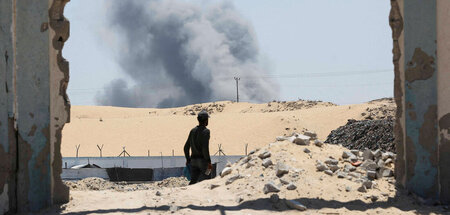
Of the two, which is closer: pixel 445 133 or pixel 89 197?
pixel 445 133

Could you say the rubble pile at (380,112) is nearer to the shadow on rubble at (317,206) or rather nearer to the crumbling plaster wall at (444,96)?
the crumbling plaster wall at (444,96)

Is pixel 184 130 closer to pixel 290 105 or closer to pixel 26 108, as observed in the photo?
pixel 290 105

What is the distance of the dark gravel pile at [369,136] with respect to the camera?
17.4m

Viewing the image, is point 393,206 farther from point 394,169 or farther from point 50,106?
point 50,106

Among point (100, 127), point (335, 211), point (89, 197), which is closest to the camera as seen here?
point (335, 211)

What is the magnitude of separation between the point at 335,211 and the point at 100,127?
3633 centimetres

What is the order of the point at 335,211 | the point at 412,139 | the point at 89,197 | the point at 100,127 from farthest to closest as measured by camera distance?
the point at 100,127
the point at 89,197
the point at 412,139
the point at 335,211

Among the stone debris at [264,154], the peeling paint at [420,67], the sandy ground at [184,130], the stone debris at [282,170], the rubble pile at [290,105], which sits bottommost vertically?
the sandy ground at [184,130]

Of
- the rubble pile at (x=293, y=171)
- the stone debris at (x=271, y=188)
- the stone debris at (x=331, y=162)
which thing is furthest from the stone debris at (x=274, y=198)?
the stone debris at (x=331, y=162)

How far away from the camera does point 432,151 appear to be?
22.9ft

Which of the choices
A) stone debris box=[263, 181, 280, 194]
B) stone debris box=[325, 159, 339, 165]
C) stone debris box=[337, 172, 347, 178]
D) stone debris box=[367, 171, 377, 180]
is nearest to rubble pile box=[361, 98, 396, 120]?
stone debris box=[325, 159, 339, 165]

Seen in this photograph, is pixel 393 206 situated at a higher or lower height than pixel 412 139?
lower

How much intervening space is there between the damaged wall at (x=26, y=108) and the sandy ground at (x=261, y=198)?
0.46m

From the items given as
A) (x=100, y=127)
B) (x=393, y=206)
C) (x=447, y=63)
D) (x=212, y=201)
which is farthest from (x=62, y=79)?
(x=100, y=127)
